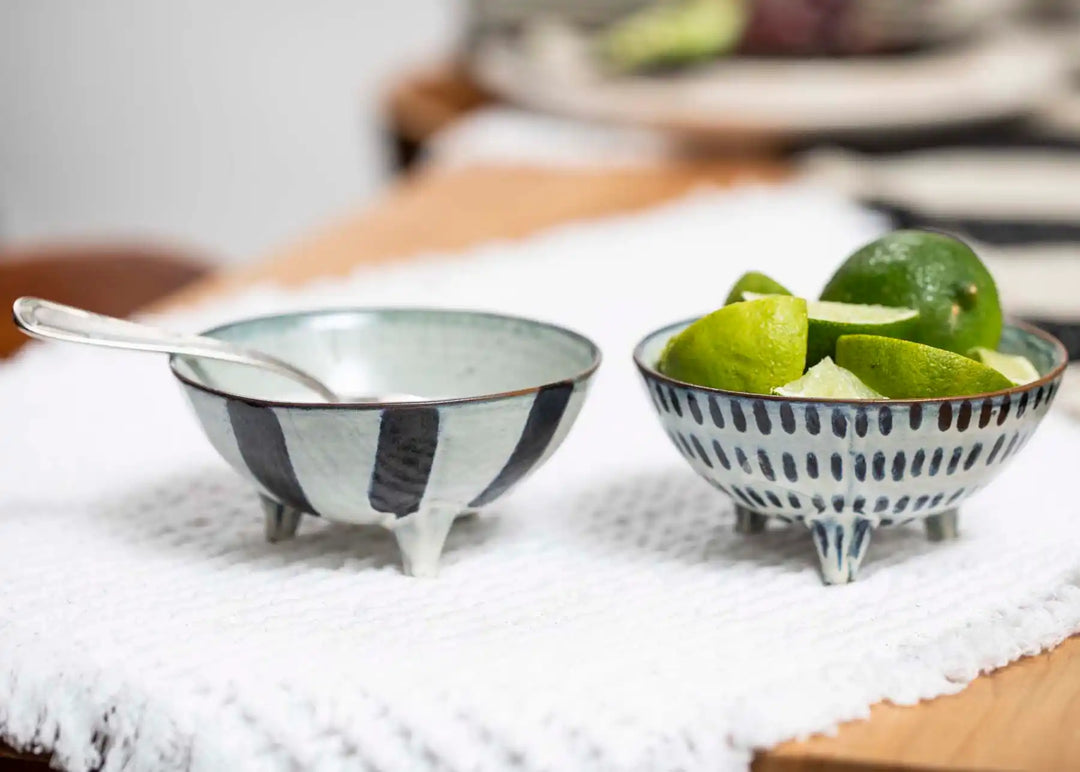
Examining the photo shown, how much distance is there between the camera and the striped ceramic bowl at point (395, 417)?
479mm

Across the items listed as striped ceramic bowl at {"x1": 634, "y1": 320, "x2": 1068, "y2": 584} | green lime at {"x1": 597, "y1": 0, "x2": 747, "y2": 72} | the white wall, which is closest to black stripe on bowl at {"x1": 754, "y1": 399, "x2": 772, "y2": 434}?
striped ceramic bowl at {"x1": 634, "y1": 320, "x2": 1068, "y2": 584}

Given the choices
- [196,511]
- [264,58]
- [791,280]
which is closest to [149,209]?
[264,58]

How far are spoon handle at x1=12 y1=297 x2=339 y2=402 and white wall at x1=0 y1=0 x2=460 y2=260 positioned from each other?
2.53m

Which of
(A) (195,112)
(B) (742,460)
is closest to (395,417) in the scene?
(B) (742,460)

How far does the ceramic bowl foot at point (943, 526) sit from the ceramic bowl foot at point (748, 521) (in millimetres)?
64

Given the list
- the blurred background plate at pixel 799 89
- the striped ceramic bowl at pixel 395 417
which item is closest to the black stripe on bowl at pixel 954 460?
the striped ceramic bowl at pixel 395 417

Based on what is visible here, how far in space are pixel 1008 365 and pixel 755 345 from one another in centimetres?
11

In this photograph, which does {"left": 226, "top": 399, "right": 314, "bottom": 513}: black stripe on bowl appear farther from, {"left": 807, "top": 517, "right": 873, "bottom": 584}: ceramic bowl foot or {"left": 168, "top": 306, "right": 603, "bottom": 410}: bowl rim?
{"left": 807, "top": 517, "right": 873, "bottom": 584}: ceramic bowl foot

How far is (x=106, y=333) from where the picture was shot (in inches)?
20.4

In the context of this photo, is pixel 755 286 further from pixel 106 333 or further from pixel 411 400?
pixel 106 333

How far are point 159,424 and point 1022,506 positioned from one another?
41 centimetres

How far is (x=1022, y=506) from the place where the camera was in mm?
583

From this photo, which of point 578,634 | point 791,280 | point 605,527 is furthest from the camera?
point 791,280

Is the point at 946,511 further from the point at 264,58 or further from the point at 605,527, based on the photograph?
the point at 264,58
